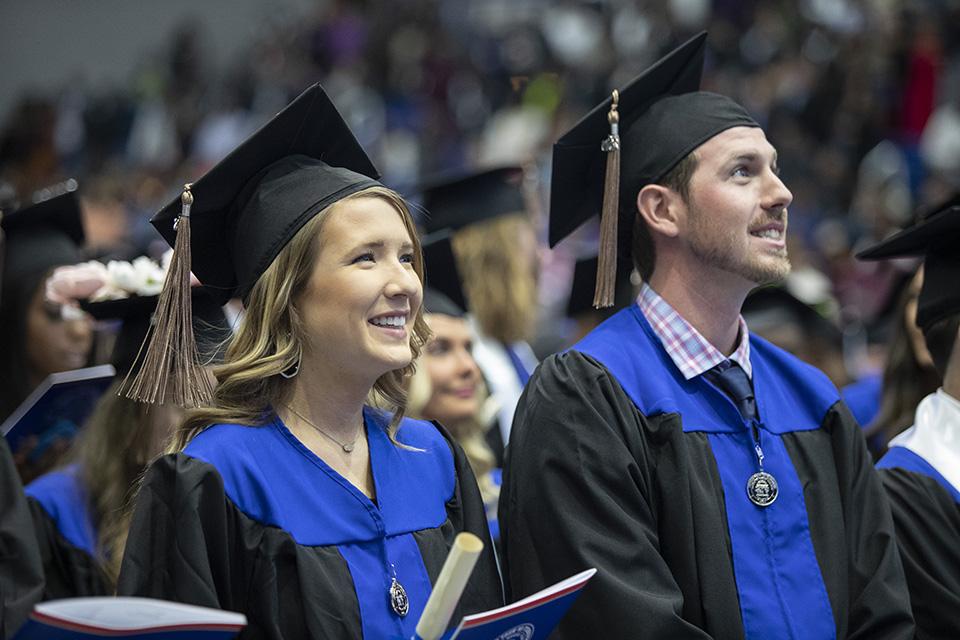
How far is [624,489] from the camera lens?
3.10m

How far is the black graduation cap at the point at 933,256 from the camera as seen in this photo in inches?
156

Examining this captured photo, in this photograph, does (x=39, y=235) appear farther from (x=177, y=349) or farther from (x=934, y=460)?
(x=934, y=460)

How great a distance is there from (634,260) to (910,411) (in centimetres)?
152

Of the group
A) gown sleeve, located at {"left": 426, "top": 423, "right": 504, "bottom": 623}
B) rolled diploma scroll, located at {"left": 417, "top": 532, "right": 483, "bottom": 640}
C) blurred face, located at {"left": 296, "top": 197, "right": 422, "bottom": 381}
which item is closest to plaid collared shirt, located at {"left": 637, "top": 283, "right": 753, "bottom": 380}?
gown sleeve, located at {"left": 426, "top": 423, "right": 504, "bottom": 623}

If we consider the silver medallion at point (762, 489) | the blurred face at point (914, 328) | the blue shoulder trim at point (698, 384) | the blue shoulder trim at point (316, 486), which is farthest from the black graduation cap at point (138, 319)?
the blurred face at point (914, 328)

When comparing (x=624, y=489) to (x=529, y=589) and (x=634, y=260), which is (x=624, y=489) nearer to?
(x=529, y=589)

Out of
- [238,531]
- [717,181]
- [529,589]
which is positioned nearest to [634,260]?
[717,181]

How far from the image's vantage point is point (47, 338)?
15.1 ft

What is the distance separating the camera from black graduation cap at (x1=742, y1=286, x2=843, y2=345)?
6047mm

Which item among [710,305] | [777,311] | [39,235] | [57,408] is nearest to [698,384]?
[710,305]

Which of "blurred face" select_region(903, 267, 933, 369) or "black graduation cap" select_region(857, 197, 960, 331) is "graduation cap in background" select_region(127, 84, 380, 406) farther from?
"blurred face" select_region(903, 267, 933, 369)

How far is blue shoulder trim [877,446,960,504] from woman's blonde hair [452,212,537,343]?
2.13 meters

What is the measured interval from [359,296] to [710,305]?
40.5 inches

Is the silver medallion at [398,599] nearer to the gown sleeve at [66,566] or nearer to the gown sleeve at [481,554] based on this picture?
the gown sleeve at [481,554]
